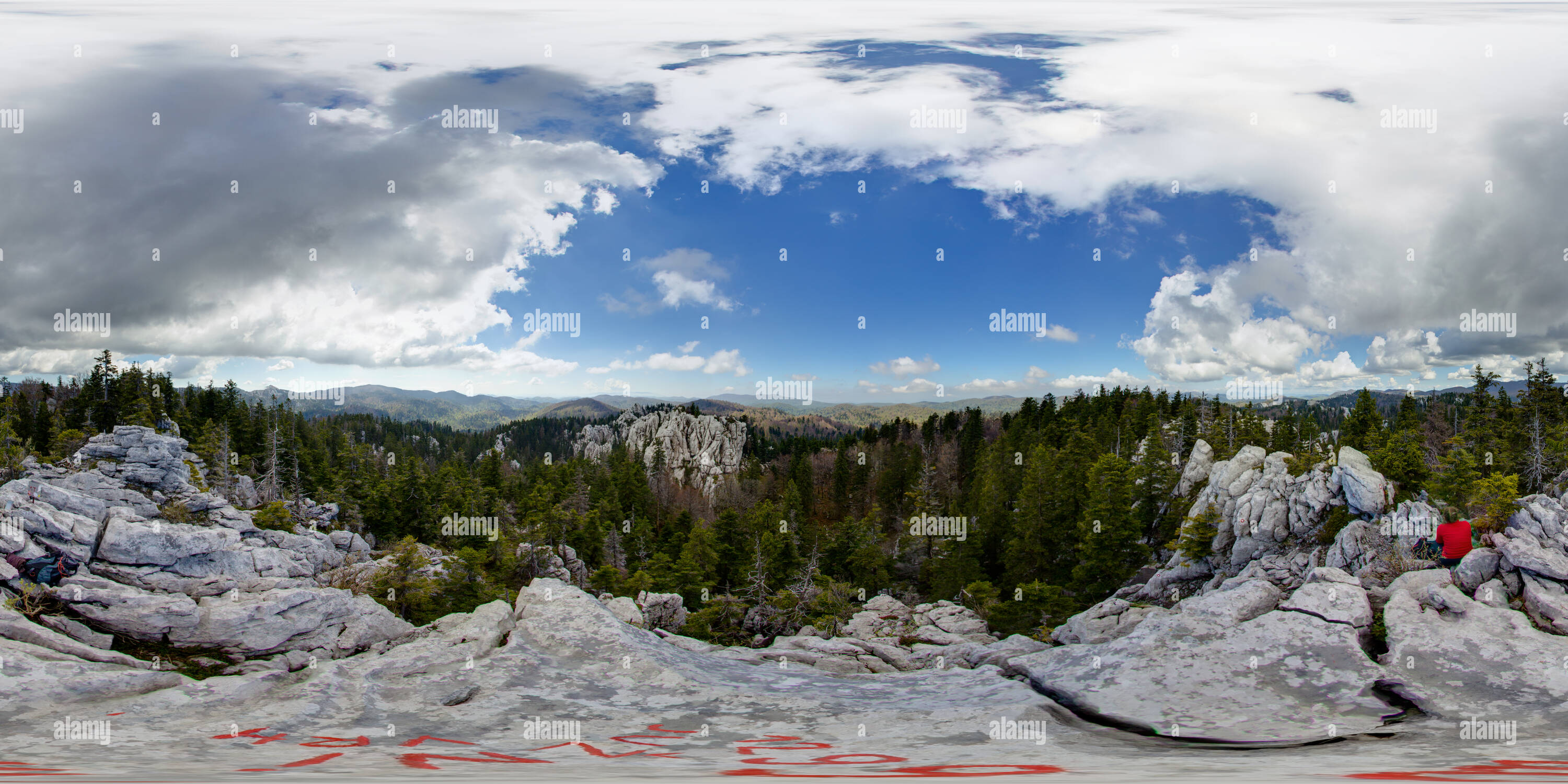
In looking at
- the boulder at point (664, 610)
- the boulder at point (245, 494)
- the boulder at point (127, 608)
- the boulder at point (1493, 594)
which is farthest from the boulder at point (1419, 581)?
the boulder at point (245, 494)

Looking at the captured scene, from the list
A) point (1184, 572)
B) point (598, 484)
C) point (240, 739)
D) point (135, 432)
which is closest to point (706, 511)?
point (598, 484)

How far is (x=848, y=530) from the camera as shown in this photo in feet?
198

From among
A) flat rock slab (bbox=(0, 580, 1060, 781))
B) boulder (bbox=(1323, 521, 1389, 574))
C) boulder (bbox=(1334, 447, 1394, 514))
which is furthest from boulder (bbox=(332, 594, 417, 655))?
boulder (bbox=(1334, 447, 1394, 514))

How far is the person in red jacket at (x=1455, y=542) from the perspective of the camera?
17375mm

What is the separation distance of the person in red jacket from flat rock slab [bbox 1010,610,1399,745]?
7.05 metres

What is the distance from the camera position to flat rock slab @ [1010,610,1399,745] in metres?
11.0

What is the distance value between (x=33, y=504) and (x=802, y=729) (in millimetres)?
28796

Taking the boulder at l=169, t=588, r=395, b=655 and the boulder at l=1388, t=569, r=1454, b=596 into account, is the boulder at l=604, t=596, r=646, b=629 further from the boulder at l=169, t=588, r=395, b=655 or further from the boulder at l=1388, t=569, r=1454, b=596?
the boulder at l=1388, t=569, r=1454, b=596

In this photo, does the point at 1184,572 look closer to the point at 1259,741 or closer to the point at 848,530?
the point at 848,530

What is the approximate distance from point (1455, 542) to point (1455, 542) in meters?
0.02

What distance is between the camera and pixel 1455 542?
17.5m

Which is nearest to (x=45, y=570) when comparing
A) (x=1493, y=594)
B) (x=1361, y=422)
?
(x=1493, y=594)

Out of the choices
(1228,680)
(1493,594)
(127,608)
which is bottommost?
(127,608)

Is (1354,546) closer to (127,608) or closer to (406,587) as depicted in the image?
(406,587)
